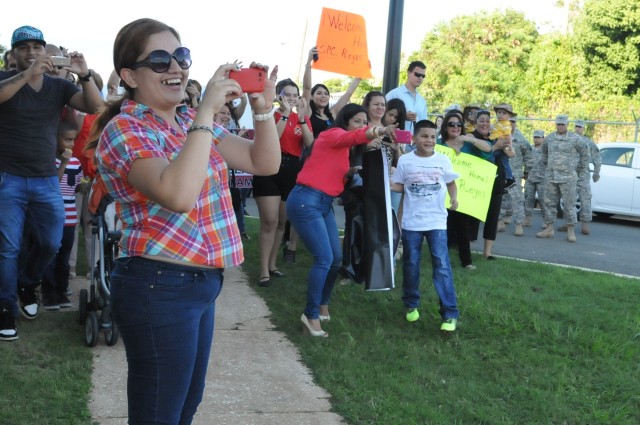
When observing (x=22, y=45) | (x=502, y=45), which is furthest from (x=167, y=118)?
(x=502, y=45)

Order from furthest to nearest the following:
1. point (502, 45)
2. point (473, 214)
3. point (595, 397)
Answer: point (502, 45), point (473, 214), point (595, 397)

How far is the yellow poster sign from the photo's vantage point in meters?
9.02

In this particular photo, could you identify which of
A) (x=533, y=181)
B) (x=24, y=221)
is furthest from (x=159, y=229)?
(x=533, y=181)

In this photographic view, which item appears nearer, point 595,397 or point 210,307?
point 210,307

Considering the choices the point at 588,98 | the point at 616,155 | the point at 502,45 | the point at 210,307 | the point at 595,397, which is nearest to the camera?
the point at 210,307

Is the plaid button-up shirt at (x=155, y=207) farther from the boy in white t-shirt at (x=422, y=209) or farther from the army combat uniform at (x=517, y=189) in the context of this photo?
the army combat uniform at (x=517, y=189)

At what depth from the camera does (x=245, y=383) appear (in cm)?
498

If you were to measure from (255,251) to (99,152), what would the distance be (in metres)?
7.10

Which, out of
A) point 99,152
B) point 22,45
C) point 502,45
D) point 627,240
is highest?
point 502,45

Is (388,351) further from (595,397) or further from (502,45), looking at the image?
(502,45)

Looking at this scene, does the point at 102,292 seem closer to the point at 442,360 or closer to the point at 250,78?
the point at 442,360

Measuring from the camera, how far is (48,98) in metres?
5.43

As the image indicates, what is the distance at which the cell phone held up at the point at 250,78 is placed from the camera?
2637 mm

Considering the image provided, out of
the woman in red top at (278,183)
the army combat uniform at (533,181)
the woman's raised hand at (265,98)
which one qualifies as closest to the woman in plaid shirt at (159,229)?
the woman's raised hand at (265,98)
